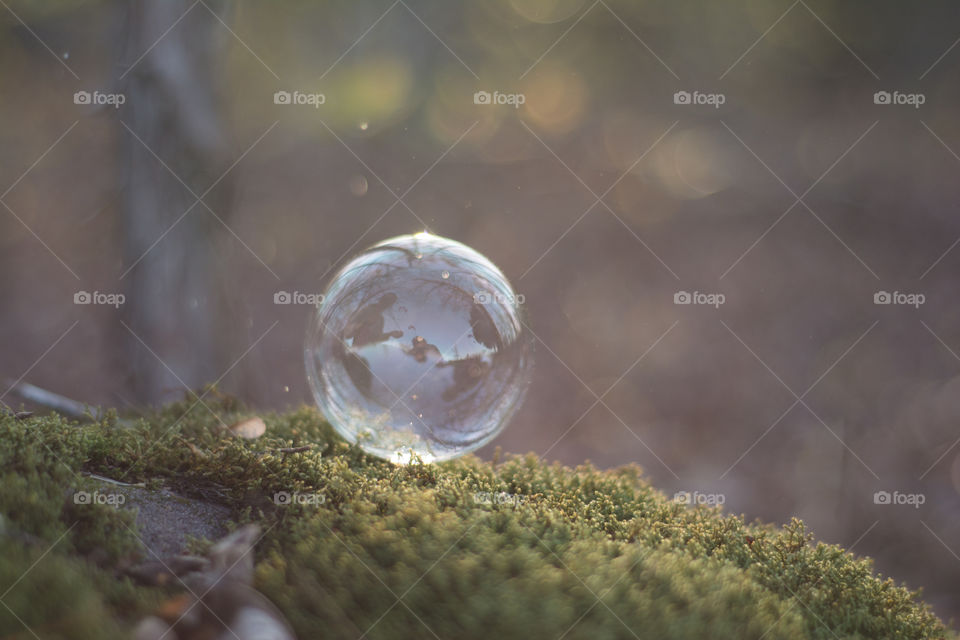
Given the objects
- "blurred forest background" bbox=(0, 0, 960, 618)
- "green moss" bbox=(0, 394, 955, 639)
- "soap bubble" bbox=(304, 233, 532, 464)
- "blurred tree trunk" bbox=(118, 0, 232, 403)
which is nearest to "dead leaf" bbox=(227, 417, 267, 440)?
"green moss" bbox=(0, 394, 955, 639)

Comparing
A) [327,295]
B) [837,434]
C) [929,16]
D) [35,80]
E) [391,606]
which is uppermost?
[929,16]

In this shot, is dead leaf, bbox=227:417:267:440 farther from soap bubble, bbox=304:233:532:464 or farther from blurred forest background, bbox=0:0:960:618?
blurred forest background, bbox=0:0:960:618

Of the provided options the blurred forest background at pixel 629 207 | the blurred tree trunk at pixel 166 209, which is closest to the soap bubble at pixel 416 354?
the blurred tree trunk at pixel 166 209

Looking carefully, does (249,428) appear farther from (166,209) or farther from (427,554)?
(166,209)

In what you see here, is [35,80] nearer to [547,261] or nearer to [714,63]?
[547,261]

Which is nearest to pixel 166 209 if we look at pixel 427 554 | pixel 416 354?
pixel 416 354

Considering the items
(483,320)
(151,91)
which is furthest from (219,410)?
(151,91)
